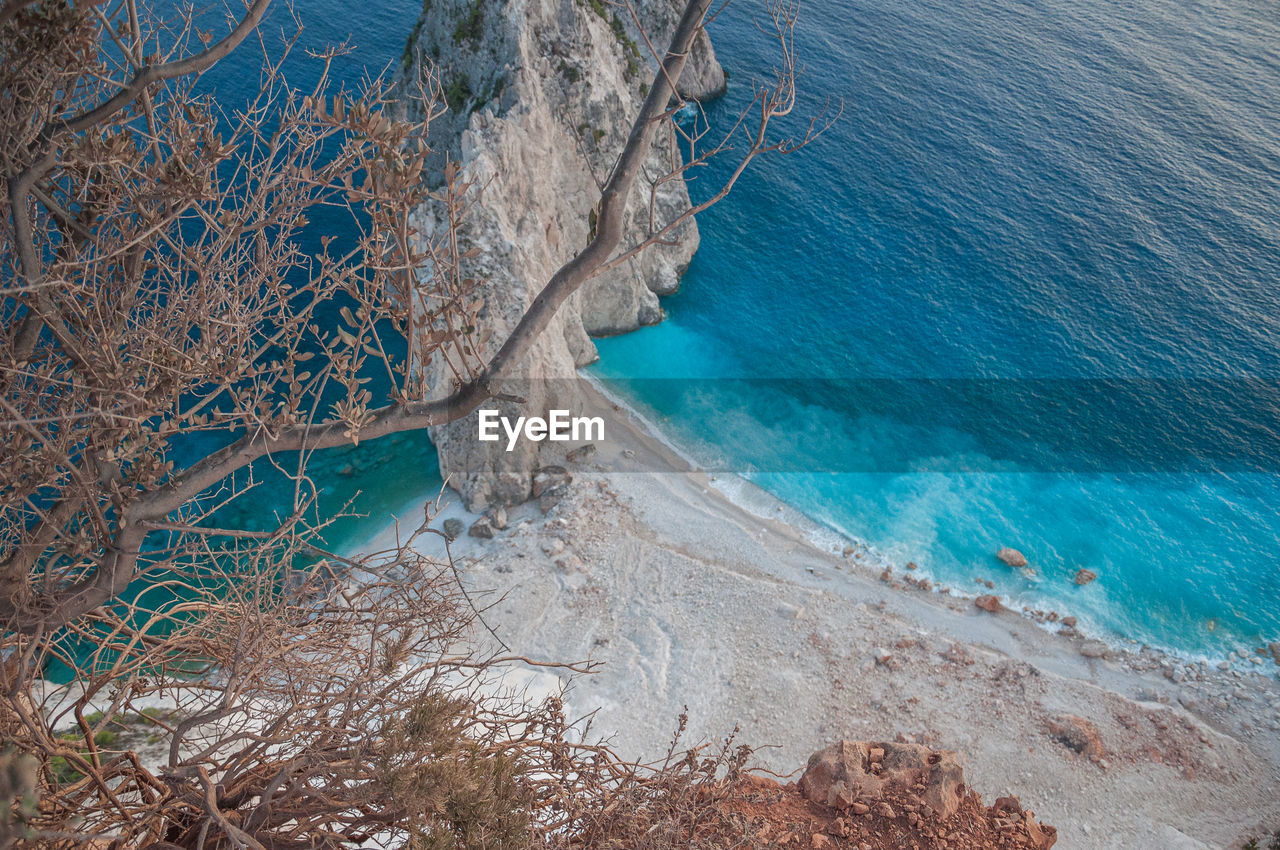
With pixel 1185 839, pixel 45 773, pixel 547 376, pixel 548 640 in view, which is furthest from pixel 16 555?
pixel 1185 839

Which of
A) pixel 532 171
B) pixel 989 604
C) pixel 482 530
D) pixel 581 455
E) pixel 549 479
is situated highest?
pixel 532 171

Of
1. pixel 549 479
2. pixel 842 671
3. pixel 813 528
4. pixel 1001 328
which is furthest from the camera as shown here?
pixel 1001 328

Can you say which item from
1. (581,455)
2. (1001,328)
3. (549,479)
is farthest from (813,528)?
(1001,328)

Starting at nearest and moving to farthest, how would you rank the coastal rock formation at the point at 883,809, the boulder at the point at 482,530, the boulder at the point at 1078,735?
the coastal rock formation at the point at 883,809 → the boulder at the point at 1078,735 → the boulder at the point at 482,530

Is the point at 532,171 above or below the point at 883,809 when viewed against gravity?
above

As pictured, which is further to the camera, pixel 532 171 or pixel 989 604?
pixel 532 171

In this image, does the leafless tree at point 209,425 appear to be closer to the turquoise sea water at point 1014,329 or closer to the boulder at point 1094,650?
the boulder at point 1094,650

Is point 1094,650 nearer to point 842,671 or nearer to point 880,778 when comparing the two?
point 842,671

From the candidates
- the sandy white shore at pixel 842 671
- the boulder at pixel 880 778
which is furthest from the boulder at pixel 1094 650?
the boulder at pixel 880 778
